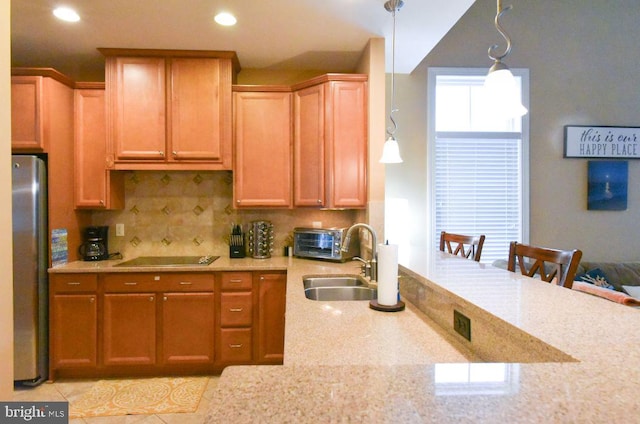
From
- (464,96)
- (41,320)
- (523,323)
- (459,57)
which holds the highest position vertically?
(459,57)

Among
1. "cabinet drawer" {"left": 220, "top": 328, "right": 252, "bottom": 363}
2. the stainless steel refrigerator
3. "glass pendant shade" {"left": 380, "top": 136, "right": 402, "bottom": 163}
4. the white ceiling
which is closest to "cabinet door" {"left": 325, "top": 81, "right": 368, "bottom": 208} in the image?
the white ceiling

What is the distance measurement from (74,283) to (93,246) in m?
0.39

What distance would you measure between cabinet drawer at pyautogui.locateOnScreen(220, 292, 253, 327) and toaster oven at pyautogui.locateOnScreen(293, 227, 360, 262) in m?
0.61

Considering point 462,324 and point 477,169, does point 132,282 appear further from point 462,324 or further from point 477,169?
point 477,169

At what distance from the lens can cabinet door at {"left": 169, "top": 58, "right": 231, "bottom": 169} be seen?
9.12 feet

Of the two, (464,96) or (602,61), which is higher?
(602,61)

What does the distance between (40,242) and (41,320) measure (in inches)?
23.1

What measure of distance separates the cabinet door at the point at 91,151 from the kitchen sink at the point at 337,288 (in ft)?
6.37

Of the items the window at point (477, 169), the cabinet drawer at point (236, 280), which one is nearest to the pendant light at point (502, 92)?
the cabinet drawer at point (236, 280)

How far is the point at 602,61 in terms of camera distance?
3826 mm

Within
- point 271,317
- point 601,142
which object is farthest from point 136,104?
point 601,142

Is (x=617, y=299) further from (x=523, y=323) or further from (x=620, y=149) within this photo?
(x=620, y=149)

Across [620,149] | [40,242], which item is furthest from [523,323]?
[620,149]

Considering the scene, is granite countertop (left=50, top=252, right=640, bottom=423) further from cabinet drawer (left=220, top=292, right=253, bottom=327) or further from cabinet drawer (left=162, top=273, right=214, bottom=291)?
cabinet drawer (left=162, top=273, right=214, bottom=291)
